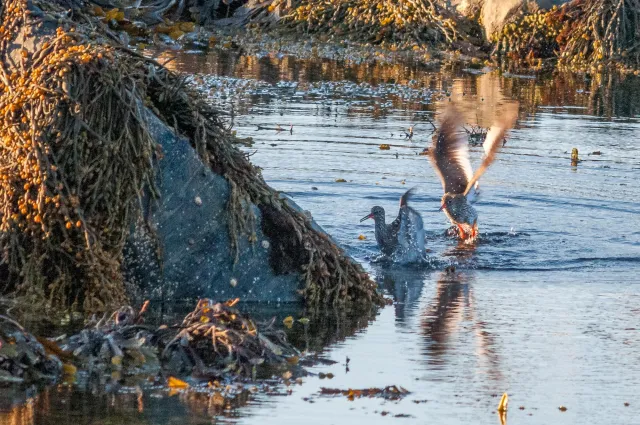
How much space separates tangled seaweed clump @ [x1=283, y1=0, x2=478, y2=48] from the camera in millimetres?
23531

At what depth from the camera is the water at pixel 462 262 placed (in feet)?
16.9

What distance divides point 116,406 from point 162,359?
28.4 inches

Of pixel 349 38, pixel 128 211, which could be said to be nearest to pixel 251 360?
pixel 128 211

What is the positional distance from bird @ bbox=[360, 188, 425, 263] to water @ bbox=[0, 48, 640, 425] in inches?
5.9

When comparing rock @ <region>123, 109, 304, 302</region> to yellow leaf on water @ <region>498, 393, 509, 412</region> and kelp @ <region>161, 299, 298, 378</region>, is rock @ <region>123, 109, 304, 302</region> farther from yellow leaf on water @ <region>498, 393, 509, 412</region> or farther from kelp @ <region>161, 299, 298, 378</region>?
yellow leaf on water @ <region>498, 393, 509, 412</region>

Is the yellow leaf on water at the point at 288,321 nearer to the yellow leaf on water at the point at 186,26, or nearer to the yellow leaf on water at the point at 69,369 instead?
the yellow leaf on water at the point at 69,369

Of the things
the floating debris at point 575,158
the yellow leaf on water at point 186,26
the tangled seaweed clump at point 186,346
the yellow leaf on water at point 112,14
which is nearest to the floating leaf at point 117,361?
the tangled seaweed clump at point 186,346

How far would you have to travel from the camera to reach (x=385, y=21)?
2397 cm

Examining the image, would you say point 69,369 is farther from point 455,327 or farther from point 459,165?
point 459,165

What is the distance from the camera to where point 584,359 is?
6062mm

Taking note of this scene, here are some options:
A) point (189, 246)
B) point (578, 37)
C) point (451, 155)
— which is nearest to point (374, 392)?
point (189, 246)

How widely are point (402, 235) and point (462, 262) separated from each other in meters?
0.54

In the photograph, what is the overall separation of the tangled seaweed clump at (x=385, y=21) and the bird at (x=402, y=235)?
14102mm

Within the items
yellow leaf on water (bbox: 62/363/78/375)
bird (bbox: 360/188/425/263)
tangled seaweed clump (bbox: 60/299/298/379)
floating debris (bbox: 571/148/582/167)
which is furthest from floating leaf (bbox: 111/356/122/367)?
floating debris (bbox: 571/148/582/167)
